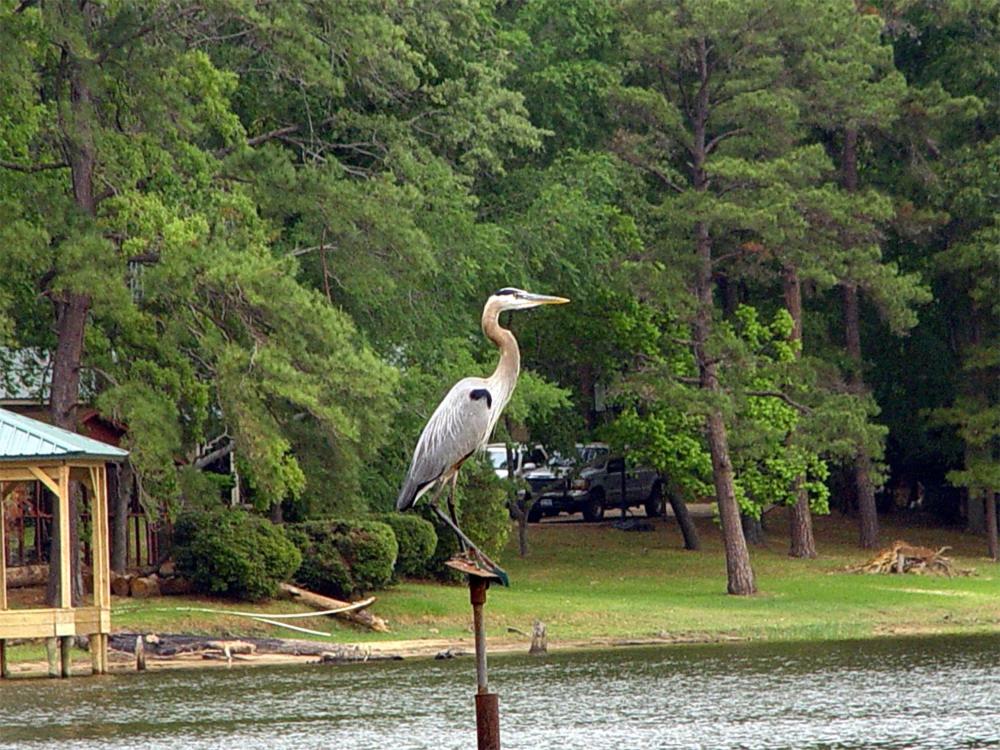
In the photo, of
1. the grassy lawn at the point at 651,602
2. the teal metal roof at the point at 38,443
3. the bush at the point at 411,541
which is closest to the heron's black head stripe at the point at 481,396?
the teal metal roof at the point at 38,443

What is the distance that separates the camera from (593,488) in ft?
168

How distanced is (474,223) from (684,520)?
431 inches

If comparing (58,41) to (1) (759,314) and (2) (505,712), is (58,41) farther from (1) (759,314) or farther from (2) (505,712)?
(1) (759,314)

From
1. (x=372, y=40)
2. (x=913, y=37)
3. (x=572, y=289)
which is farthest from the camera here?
(x=913, y=37)

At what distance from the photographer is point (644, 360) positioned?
3903 cm

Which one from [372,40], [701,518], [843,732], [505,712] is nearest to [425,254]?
[372,40]

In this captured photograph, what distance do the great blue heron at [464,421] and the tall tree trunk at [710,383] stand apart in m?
19.2

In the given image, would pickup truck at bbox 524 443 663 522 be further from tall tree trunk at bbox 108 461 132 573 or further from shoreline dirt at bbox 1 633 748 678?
shoreline dirt at bbox 1 633 748 678

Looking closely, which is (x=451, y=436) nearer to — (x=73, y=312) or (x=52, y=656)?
(x=52, y=656)

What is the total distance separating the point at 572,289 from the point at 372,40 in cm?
884

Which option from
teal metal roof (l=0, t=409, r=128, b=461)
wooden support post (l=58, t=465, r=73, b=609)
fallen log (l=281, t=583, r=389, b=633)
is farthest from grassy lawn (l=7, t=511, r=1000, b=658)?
teal metal roof (l=0, t=409, r=128, b=461)

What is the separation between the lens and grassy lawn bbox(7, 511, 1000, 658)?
3158cm

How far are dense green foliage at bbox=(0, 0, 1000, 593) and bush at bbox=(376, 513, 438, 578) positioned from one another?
5.9 inches

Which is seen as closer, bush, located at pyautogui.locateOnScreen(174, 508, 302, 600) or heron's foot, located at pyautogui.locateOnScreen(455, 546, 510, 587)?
heron's foot, located at pyautogui.locateOnScreen(455, 546, 510, 587)
